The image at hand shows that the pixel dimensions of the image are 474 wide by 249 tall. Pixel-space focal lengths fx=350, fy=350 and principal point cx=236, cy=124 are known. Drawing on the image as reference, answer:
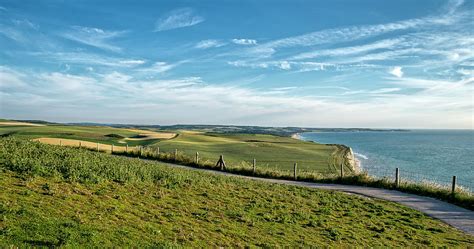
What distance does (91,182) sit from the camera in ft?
49.4

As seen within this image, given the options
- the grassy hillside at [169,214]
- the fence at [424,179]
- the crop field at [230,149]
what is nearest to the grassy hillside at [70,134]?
the crop field at [230,149]

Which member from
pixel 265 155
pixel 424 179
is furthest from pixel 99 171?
pixel 265 155

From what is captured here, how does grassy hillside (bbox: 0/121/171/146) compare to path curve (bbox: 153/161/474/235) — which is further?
grassy hillside (bbox: 0/121/171/146)

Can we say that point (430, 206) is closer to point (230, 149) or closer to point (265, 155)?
point (265, 155)

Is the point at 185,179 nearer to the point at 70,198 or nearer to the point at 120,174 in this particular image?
the point at 120,174

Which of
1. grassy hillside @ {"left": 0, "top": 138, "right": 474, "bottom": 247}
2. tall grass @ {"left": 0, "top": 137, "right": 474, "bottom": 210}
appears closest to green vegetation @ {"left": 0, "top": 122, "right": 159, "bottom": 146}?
tall grass @ {"left": 0, "top": 137, "right": 474, "bottom": 210}

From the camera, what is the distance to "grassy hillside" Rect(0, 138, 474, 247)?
31.3 feet

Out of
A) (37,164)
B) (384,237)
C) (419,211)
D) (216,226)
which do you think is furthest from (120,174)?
(419,211)

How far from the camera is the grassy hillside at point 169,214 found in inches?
375

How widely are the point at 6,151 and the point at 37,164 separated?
14.6 feet

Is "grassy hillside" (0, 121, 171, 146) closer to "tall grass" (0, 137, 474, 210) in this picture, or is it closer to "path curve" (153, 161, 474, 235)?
"tall grass" (0, 137, 474, 210)

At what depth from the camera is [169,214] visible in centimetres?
1305

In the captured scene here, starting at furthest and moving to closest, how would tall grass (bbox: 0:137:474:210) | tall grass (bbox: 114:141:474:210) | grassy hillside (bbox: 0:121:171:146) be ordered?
grassy hillside (bbox: 0:121:171:146)
tall grass (bbox: 114:141:474:210)
tall grass (bbox: 0:137:474:210)

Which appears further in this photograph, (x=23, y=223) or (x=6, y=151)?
(x=6, y=151)
